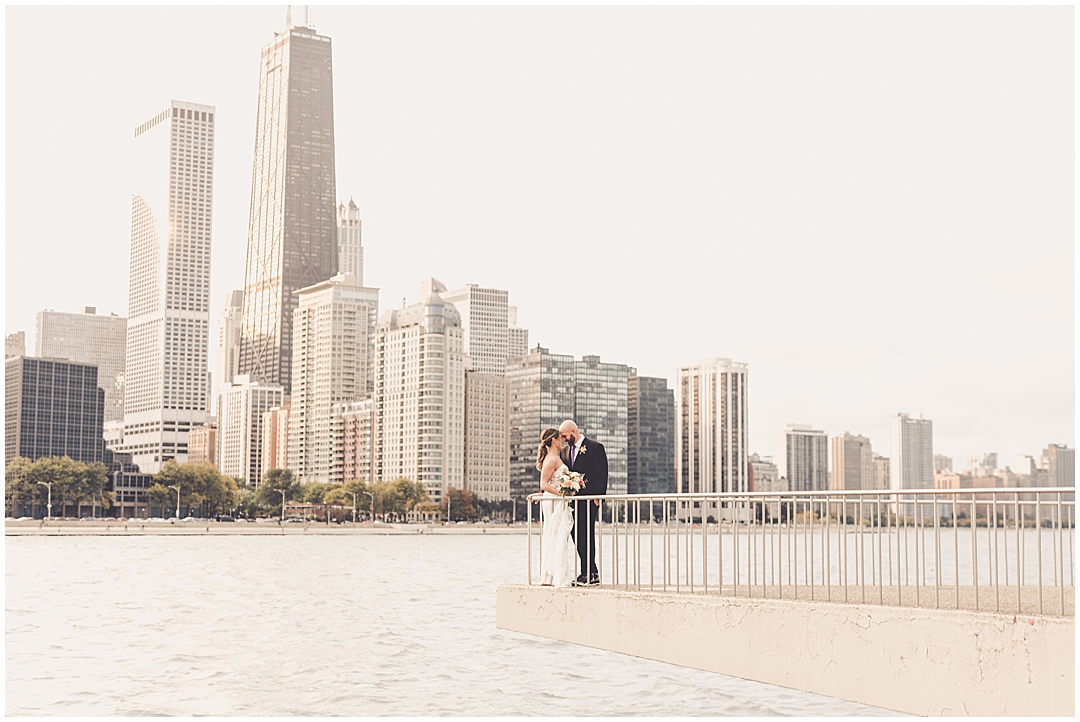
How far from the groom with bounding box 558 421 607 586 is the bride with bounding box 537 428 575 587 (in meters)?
0.13

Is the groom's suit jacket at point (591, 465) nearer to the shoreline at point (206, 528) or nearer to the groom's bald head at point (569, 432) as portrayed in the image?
the groom's bald head at point (569, 432)

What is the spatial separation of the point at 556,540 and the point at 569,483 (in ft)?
2.63

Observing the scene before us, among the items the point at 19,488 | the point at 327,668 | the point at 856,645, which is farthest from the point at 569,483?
the point at 19,488

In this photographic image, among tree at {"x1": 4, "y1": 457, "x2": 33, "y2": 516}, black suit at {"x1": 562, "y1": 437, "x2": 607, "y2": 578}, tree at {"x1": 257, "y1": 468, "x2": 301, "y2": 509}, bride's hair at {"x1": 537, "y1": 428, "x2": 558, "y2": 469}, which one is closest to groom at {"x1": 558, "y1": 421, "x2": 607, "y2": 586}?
black suit at {"x1": 562, "y1": 437, "x2": 607, "y2": 578}

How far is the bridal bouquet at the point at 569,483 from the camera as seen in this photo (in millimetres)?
16781

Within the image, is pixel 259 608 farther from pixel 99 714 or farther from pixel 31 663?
pixel 99 714

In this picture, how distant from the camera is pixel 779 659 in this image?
13.1 metres

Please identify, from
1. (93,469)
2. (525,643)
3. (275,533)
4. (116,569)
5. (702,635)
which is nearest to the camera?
(702,635)

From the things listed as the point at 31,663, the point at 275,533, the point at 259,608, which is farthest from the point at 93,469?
the point at 31,663

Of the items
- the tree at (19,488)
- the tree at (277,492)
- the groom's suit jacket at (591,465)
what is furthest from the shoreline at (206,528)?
the groom's suit jacket at (591,465)

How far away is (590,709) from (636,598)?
5.32 feet

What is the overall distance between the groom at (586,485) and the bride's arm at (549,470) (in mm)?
179

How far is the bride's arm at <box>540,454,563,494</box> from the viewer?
55.4 ft

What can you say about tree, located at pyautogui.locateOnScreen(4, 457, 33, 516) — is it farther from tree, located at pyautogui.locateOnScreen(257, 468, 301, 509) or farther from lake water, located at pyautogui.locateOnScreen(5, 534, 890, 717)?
lake water, located at pyautogui.locateOnScreen(5, 534, 890, 717)
